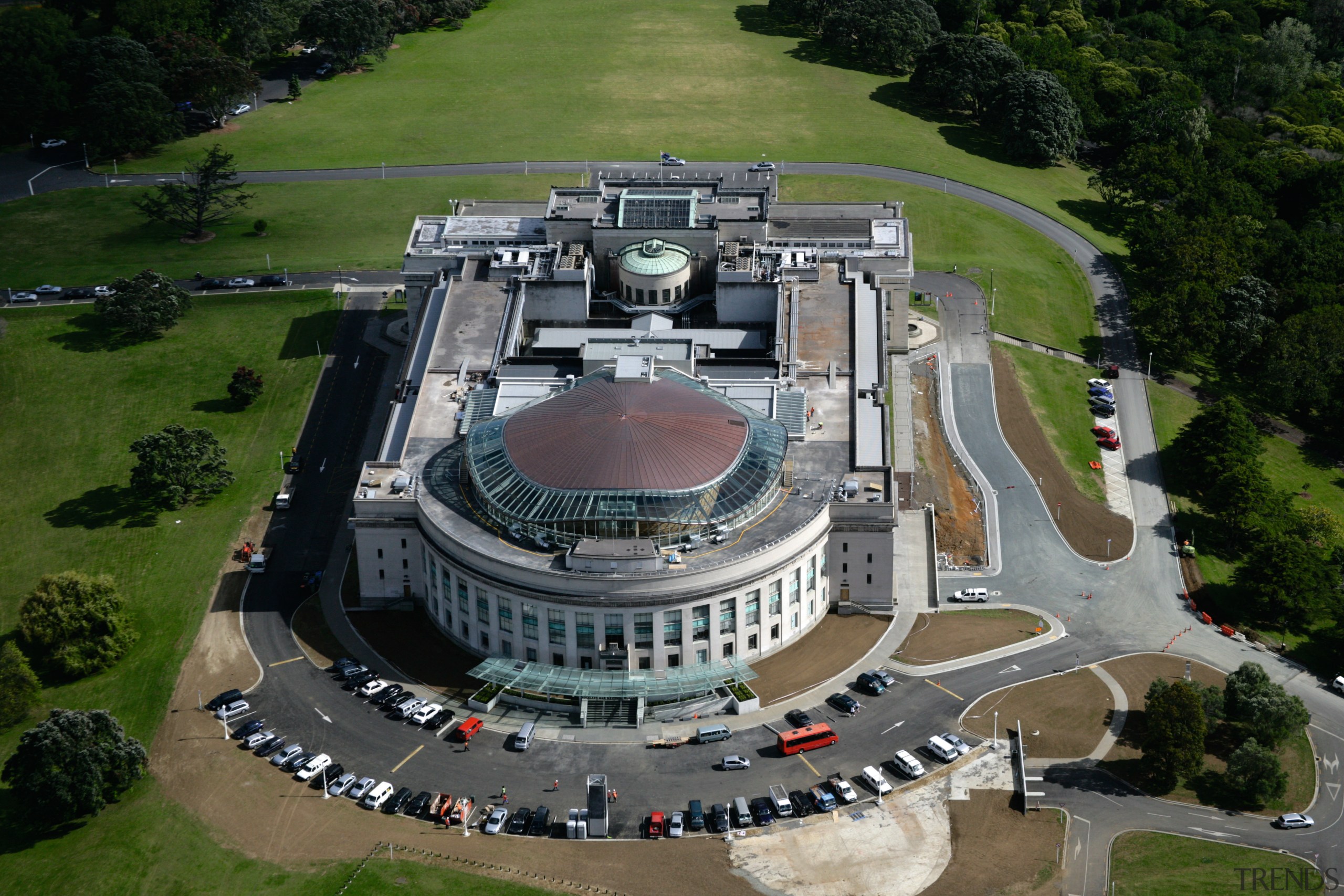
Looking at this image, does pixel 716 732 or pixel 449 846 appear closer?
pixel 449 846

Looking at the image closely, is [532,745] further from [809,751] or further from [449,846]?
[809,751]

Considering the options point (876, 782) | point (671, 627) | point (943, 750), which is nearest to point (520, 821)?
point (671, 627)

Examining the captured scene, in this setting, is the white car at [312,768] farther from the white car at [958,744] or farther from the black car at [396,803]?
the white car at [958,744]

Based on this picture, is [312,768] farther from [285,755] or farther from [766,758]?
[766,758]

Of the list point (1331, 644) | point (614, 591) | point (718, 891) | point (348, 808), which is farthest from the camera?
point (1331, 644)

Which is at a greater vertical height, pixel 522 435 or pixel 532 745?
pixel 522 435

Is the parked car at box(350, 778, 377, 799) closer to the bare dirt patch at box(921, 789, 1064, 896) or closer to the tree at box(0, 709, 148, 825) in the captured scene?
the tree at box(0, 709, 148, 825)

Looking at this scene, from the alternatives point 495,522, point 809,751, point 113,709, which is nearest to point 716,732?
point 809,751
